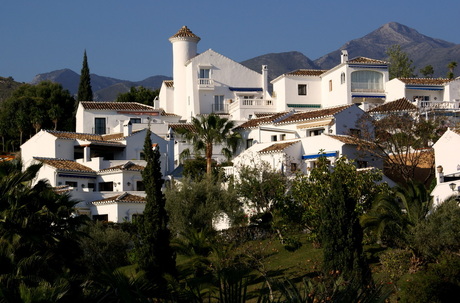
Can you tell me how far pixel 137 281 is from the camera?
59.2ft

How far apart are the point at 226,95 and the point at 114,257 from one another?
34.0 metres

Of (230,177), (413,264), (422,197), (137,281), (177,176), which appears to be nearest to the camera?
(137,281)

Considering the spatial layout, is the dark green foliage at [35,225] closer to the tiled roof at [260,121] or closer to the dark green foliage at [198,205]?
the dark green foliage at [198,205]

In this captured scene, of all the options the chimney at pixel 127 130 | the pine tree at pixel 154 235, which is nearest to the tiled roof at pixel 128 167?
the chimney at pixel 127 130

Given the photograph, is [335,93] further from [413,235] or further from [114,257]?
[413,235]

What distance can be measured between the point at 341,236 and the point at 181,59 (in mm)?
46673

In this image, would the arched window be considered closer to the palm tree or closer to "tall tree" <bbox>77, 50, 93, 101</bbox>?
the palm tree

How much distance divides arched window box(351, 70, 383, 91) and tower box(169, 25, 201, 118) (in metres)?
15.0

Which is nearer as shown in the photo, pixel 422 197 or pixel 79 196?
pixel 422 197

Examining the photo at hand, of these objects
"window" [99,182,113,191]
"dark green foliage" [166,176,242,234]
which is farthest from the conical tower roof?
"dark green foliage" [166,176,242,234]

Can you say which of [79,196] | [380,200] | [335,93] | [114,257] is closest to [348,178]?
[380,200]

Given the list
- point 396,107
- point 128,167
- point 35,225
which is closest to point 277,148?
point 128,167

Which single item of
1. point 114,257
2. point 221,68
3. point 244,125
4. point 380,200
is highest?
point 221,68

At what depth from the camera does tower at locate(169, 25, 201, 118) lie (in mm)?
74000
